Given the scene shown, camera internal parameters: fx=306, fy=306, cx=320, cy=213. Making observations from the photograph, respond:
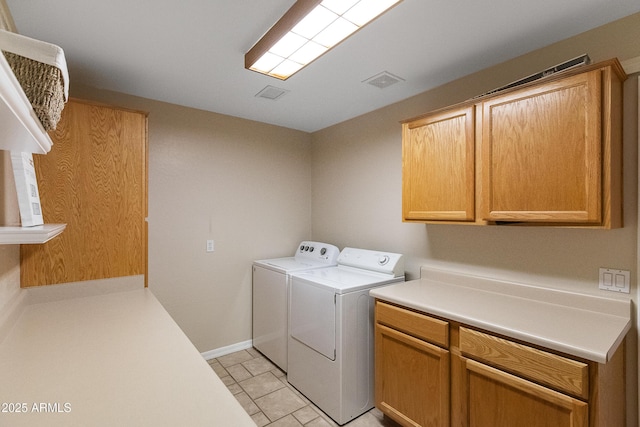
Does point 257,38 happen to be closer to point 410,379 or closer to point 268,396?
point 410,379

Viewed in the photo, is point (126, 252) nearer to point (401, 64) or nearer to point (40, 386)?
point (40, 386)

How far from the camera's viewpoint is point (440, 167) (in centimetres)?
203

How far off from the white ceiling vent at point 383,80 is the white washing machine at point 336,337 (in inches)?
53.2

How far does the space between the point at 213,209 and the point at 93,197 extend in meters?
1.15

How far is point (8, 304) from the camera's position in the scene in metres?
1.41

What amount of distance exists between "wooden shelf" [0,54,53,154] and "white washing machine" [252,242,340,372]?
1.95 metres

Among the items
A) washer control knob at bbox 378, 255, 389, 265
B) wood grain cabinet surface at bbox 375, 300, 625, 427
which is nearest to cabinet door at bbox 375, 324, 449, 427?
wood grain cabinet surface at bbox 375, 300, 625, 427

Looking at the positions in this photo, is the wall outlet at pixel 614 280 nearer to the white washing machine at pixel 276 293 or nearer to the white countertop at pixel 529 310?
the white countertop at pixel 529 310

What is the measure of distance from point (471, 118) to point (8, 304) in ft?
8.53

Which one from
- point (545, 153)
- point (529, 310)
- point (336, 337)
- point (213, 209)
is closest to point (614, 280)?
point (529, 310)

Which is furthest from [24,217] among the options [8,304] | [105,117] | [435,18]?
[435,18]

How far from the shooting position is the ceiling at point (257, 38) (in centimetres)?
148

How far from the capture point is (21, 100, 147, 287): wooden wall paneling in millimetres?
1774

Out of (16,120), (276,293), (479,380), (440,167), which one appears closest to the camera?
(16,120)
